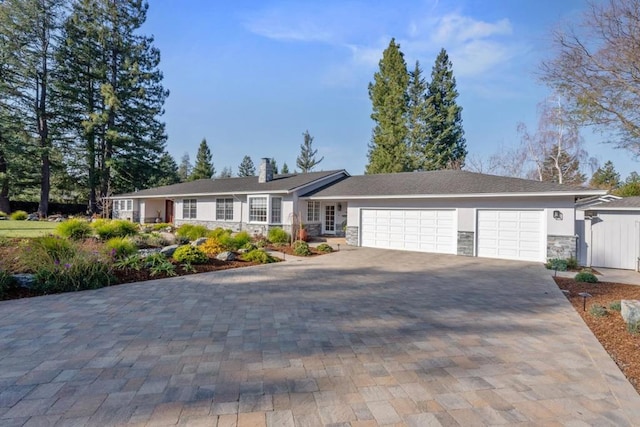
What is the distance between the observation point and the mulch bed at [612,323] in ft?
11.7

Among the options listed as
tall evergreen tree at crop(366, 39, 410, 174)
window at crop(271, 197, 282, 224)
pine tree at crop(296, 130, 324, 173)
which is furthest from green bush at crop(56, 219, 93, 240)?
pine tree at crop(296, 130, 324, 173)

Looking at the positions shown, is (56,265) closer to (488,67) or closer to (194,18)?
(194,18)

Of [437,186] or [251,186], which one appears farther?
[251,186]

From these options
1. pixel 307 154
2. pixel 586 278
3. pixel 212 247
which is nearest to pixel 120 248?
pixel 212 247

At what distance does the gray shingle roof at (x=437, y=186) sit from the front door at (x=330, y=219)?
127cm

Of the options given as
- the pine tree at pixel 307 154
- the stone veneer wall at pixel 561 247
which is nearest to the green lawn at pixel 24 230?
the stone veneer wall at pixel 561 247

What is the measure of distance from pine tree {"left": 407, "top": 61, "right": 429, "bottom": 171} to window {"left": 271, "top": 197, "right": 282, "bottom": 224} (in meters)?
15.8

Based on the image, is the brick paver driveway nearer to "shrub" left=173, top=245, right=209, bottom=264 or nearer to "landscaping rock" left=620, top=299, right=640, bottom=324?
"landscaping rock" left=620, top=299, right=640, bottom=324

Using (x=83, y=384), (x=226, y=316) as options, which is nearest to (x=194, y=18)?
(x=226, y=316)

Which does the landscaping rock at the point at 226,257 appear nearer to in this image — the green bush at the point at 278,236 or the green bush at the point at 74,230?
the green bush at the point at 278,236

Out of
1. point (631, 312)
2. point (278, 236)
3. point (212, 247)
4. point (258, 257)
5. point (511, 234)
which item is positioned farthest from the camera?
point (278, 236)

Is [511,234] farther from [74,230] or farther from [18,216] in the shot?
[18,216]

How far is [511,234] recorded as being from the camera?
36.7 feet

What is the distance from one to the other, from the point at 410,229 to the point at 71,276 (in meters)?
→ 11.2
